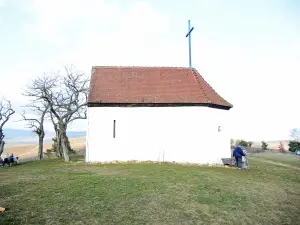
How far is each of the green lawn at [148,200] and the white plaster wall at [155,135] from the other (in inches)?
295

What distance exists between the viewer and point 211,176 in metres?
16.4

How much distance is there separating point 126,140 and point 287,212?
1477cm

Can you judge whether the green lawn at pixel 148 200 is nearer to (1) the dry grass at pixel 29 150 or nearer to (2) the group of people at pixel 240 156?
(2) the group of people at pixel 240 156

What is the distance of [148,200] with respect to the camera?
11172mm

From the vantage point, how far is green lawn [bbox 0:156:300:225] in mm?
9359

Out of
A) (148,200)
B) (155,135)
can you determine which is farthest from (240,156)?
(148,200)

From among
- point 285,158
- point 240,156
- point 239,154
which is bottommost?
point 285,158

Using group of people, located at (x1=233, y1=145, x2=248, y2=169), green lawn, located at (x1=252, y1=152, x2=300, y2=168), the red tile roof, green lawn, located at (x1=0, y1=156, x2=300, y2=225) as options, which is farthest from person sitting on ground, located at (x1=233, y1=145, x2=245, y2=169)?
green lawn, located at (x1=252, y1=152, x2=300, y2=168)

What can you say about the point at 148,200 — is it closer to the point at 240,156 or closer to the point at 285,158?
the point at 240,156

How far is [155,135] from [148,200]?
41.7ft

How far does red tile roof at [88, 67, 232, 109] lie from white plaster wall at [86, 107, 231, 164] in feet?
2.74

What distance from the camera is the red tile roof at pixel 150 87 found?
2416 cm

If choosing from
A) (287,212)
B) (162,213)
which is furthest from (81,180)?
(287,212)

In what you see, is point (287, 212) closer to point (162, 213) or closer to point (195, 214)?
point (195, 214)
